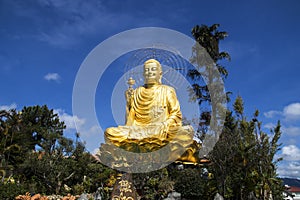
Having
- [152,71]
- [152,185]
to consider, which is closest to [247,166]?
[152,185]

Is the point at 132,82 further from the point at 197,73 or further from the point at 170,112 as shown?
the point at 197,73

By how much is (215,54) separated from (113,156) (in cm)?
719

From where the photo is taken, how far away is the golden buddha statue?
8.63 meters

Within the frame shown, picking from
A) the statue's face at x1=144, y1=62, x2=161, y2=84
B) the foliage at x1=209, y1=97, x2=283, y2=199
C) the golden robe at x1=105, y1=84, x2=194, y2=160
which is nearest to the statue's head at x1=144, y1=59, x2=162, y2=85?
the statue's face at x1=144, y1=62, x2=161, y2=84

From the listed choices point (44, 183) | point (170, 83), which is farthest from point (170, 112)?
point (44, 183)

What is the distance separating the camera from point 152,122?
973 centimetres

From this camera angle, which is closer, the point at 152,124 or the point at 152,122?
the point at 152,124

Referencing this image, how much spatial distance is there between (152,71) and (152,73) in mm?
63

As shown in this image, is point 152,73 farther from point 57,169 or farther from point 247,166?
point 57,169

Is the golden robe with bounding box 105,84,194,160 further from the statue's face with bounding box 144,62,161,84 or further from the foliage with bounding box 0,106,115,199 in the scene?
the foliage with bounding box 0,106,115,199

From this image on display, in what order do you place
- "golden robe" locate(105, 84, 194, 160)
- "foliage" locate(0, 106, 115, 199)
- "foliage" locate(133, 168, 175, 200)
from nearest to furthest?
"foliage" locate(133, 168, 175, 200) < "golden robe" locate(105, 84, 194, 160) < "foliage" locate(0, 106, 115, 199)

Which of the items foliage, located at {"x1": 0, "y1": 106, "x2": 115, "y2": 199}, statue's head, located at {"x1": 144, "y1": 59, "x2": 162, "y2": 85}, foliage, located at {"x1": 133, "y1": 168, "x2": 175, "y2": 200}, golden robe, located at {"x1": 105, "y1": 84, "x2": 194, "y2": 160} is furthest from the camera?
foliage, located at {"x1": 0, "y1": 106, "x2": 115, "y2": 199}

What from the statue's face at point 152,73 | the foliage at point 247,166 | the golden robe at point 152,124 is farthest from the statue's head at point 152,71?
the foliage at point 247,166

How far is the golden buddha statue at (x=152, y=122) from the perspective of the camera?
863 cm
